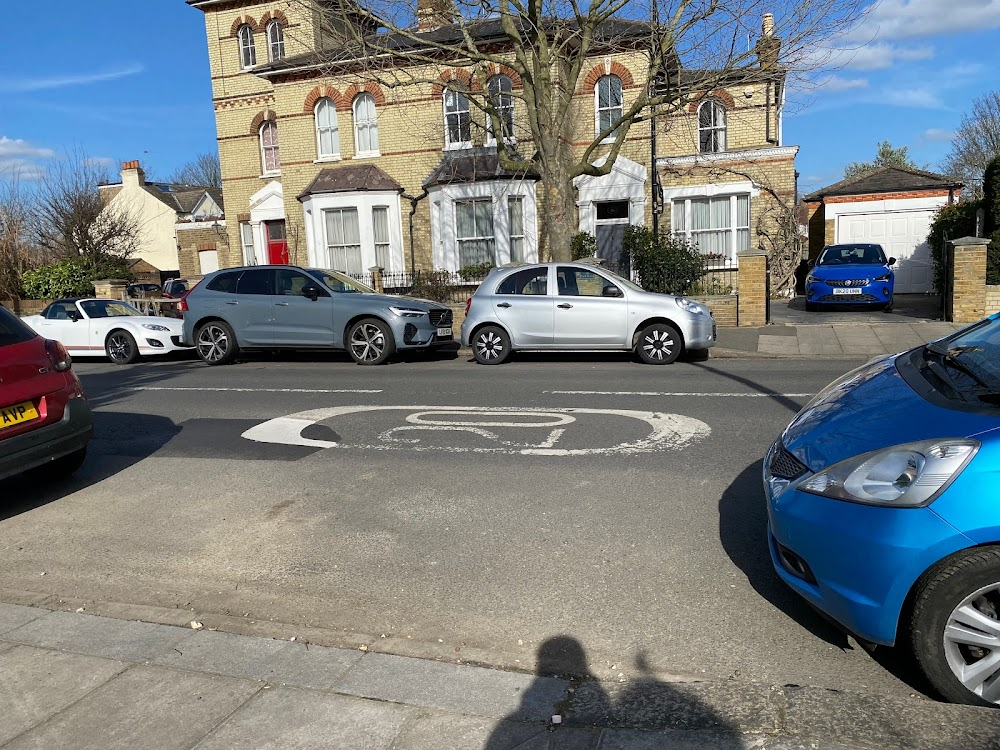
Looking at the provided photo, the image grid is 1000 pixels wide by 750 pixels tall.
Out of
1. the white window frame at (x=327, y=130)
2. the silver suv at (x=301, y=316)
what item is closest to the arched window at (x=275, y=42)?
the white window frame at (x=327, y=130)

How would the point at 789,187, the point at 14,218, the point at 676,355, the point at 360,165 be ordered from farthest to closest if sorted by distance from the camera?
1. the point at 14,218
2. the point at 360,165
3. the point at 789,187
4. the point at 676,355

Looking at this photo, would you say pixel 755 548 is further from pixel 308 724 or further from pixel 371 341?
pixel 371 341

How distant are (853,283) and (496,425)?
43.5ft

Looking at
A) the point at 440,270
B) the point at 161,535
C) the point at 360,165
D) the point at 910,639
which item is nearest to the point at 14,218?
the point at 360,165

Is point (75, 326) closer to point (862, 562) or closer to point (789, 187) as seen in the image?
point (862, 562)

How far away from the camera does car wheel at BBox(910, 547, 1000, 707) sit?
2.76 m

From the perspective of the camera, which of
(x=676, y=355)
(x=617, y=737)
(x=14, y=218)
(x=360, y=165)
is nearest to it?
(x=617, y=737)

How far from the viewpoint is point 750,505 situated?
17.0 feet

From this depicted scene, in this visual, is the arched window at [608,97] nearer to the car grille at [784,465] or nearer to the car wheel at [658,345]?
the car wheel at [658,345]

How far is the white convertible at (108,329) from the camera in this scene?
1525cm

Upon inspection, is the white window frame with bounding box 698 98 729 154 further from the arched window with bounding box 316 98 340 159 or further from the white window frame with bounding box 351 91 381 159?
the arched window with bounding box 316 98 340 159

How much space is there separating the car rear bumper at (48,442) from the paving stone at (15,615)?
1.70 metres

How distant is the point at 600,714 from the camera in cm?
298

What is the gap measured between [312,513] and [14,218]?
27.7 m
